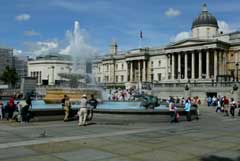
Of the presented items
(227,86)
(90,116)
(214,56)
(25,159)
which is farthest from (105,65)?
(25,159)

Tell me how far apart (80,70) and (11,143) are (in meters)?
42.0

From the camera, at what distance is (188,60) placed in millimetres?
106562

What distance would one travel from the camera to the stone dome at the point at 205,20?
111 metres

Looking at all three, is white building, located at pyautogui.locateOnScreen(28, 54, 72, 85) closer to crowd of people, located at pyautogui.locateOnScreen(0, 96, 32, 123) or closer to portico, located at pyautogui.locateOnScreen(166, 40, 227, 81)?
portico, located at pyautogui.locateOnScreen(166, 40, 227, 81)

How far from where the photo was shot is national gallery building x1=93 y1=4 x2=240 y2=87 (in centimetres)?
9819

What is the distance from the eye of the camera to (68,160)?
9.93 m

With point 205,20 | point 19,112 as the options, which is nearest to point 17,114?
point 19,112

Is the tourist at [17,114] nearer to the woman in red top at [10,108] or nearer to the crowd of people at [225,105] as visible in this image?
the woman in red top at [10,108]

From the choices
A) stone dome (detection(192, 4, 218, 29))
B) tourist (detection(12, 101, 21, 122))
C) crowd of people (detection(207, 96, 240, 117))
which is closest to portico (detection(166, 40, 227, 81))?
stone dome (detection(192, 4, 218, 29))

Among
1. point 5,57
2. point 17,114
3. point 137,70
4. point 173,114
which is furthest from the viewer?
point 5,57

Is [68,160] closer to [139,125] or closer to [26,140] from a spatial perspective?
[26,140]

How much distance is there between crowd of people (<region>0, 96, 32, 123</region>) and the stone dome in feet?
319

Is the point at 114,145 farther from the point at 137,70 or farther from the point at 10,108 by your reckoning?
the point at 137,70

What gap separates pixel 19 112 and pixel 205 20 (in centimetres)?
9946
